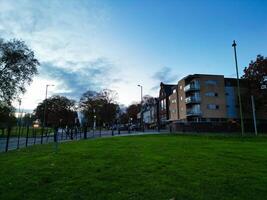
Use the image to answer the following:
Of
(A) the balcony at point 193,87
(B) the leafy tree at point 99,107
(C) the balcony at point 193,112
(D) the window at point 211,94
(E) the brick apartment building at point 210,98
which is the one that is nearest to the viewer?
(C) the balcony at point 193,112

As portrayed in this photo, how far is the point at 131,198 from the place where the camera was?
5359mm

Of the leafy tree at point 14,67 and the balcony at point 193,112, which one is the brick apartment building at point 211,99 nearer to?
the balcony at point 193,112

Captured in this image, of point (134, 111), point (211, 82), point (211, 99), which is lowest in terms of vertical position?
point (211, 99)

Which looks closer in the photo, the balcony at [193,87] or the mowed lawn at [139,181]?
the mowed lawn at [139,181]

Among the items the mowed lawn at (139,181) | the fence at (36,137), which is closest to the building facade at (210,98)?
the fence at (36,137)

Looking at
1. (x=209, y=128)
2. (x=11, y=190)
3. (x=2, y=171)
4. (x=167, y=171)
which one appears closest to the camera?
(x=11, y=190)

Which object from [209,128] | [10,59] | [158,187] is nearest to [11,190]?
[158,187]

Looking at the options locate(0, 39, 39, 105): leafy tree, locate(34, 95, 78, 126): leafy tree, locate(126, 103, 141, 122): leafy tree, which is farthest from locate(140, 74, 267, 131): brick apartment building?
Result: locate(126, 103, 141, 122): leafy tree

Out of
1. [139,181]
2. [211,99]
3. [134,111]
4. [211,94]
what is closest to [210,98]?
[211,99]

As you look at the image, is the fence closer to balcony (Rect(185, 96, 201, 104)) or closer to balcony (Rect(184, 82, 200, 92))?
balcony (Rect(185, 96, 201, 104))

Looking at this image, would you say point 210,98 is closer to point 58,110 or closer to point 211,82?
point 211,82

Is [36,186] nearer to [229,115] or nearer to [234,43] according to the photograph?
[234,43]

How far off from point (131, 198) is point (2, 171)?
5.21 m

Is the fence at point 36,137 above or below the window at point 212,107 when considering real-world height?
below
